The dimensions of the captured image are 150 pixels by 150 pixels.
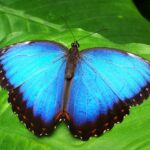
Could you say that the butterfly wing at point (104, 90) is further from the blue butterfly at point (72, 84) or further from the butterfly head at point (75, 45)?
the butterfly head at point (75, 45)

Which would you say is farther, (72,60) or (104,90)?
(72,60)

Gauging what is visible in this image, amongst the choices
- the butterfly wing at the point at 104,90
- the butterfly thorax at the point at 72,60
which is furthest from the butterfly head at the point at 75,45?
the butterfly wing at the point at 104,90

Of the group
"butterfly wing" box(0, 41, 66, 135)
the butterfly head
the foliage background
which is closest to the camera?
the foliage background

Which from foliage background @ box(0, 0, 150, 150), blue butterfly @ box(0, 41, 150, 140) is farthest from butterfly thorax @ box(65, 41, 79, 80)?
foliage background @ box(0, 0, 150, 150)

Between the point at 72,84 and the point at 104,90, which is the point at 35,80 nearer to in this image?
the point at 72,84

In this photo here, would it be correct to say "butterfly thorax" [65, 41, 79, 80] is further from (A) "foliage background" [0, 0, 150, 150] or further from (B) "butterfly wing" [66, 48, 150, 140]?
(A) "foliage background" [0, 0, 150, 150]

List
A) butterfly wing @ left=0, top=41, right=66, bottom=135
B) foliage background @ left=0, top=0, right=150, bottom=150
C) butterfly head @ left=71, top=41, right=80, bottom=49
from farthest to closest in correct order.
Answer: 1. butterfly head @ left=71, top=41, right=80, bottom=49
2. butterfly wing @ left=0, top=41, right=66, bottom=135
3. foliage background @ left=0, top=0, right=150, bottom=150

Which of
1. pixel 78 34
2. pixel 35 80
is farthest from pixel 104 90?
pixel 78 34
